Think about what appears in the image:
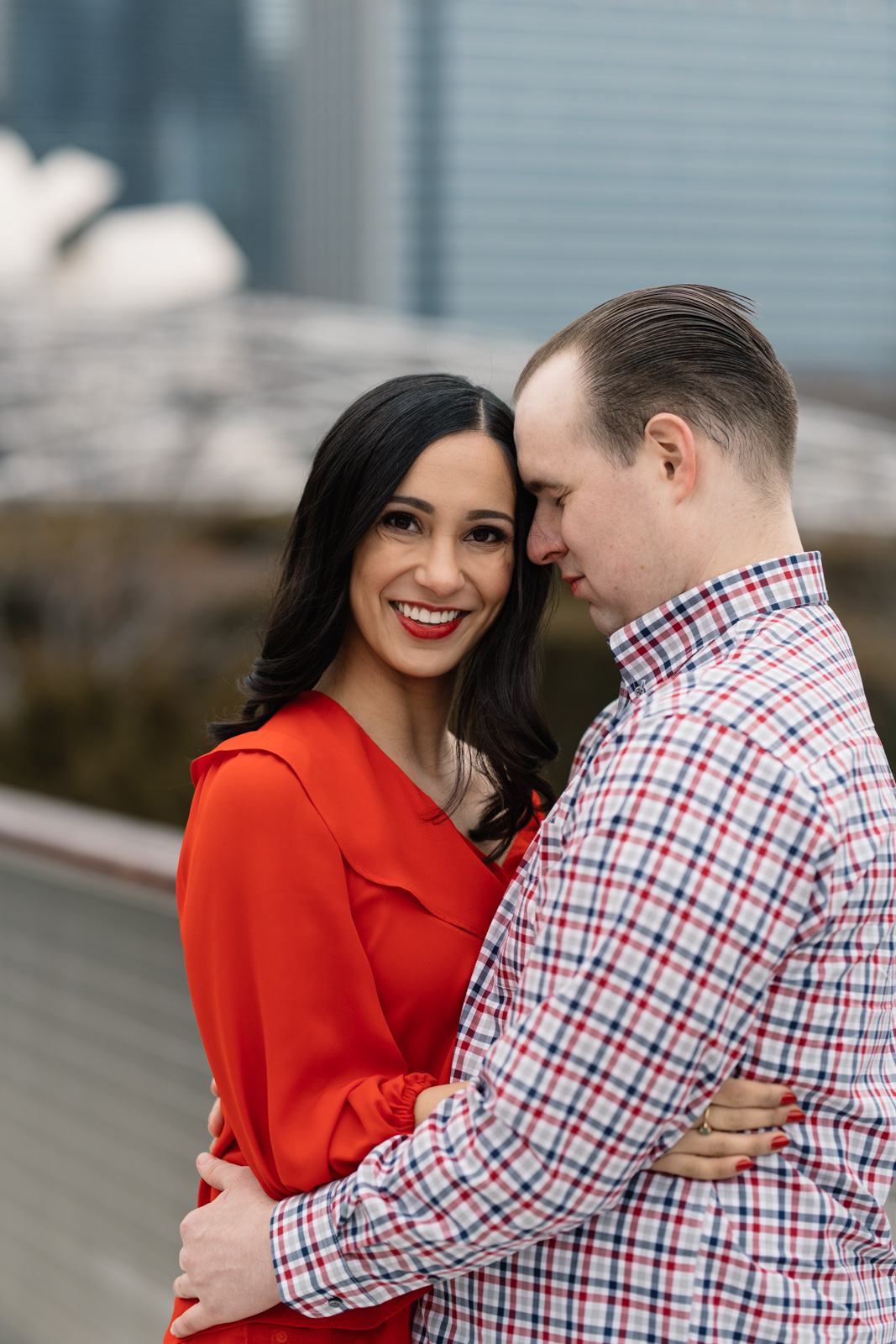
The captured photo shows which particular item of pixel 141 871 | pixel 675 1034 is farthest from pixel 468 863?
pixel 141 871

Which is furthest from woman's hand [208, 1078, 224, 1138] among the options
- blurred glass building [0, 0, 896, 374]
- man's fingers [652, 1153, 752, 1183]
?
blurred glass building [0, 0, 896, 374]

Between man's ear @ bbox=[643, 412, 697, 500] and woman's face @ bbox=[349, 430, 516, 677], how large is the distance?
341mm

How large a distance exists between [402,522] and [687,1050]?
0.88 m

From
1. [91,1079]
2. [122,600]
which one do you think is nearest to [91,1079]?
[91,1079]

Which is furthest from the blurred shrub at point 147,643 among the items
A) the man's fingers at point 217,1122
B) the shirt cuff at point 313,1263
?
the shirt cuff at point 313,1263

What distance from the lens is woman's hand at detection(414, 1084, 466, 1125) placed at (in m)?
1.52

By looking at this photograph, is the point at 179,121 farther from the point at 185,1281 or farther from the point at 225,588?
the point at 185,1281

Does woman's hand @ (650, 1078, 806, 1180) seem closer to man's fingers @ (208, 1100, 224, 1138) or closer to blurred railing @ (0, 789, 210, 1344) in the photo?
man's fingers @ (208, 1100, 224, 1138)

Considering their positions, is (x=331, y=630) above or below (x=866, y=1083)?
above

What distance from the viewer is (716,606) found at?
61.1 inches

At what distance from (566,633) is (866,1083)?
20.9 ft

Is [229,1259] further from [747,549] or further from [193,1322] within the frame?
[747,549]

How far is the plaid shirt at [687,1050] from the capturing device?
129cm

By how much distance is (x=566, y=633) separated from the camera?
7.78m
